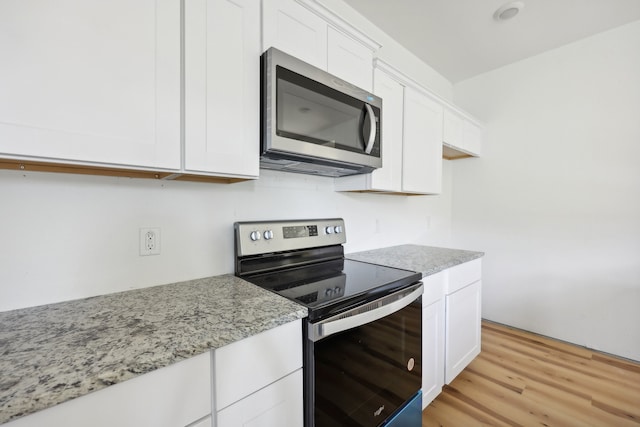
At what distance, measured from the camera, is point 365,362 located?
1.08 m

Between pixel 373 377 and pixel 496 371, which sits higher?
pixel 373 377

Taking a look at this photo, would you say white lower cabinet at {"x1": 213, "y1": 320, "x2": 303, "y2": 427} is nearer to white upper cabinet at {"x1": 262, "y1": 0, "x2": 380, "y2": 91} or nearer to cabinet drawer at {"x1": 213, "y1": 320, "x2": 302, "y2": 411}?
cabinet drawer at {"x1": 213, "y1": 320, "x2": 302, "y2": 411}

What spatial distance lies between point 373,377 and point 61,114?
1366 millimetres

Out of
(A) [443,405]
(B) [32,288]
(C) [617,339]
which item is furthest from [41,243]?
(C) [617,339]

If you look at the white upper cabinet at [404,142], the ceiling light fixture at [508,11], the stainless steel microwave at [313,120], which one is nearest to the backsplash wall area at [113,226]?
the stainless steel microwave at [313,120]

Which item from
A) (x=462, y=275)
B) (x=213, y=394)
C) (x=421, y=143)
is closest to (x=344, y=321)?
(x=213, y=394)

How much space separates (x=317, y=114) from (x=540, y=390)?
2.26 metres

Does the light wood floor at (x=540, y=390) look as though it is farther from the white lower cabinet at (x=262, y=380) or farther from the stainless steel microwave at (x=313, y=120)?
the stainless steel microwave at (x=313, y=120)

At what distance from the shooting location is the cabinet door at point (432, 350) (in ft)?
4.98

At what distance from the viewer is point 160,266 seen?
1137mm

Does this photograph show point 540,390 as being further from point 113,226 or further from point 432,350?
point 113,226

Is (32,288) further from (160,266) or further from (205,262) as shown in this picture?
(205,262)

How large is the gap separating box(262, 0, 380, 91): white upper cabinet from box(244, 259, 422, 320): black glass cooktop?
100cm

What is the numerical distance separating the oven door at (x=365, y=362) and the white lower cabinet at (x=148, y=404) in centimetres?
34
